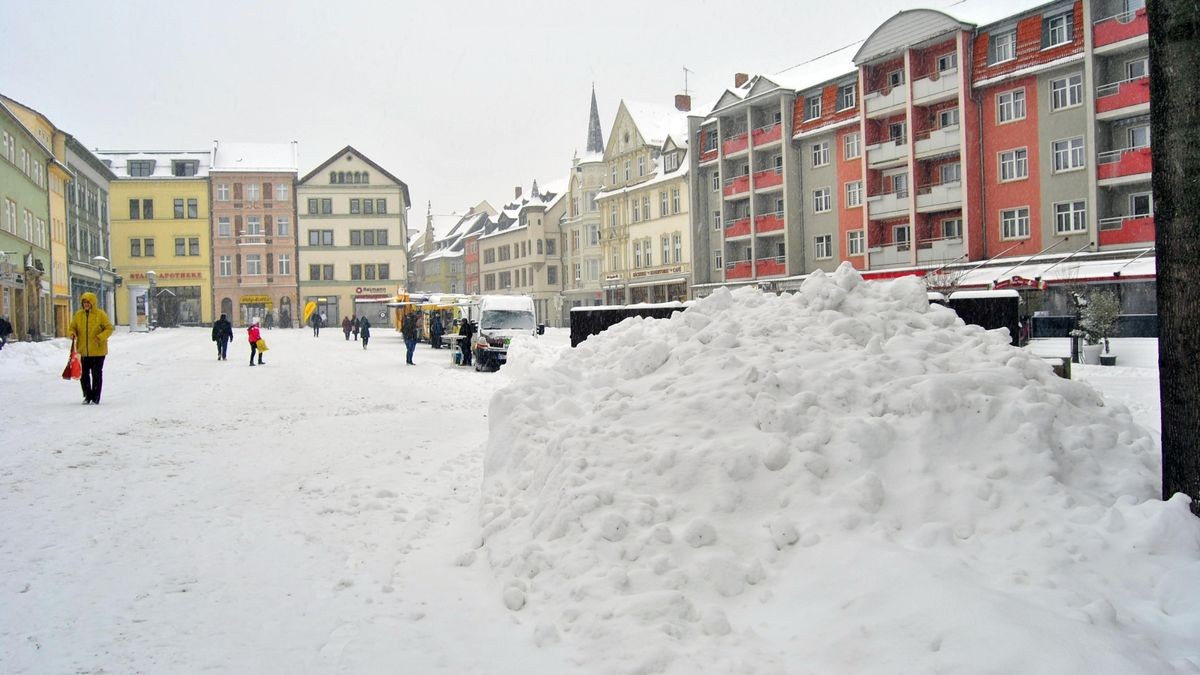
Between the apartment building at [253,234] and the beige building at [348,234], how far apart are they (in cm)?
137

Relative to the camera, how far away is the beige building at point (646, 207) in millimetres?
55594

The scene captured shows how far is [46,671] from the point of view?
3.92 meters

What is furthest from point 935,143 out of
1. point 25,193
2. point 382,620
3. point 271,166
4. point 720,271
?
point 271,166

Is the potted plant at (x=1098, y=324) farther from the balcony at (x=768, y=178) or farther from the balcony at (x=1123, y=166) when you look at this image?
the balcony at (x=768, y=178)

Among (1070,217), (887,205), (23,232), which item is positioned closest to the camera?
(1070,217)

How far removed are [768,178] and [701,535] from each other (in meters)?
44.4

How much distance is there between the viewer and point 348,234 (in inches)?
3219

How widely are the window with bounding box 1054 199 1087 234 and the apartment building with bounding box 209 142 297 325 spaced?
6514 cm

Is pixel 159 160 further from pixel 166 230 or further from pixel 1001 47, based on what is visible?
pixel 1001 47

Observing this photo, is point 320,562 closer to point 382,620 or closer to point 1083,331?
point 382,620

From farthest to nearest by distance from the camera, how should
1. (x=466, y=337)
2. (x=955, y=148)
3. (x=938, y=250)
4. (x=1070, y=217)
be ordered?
(x=938, y=250), (x=955, y=148), (x=1070, y=217), (x=466, y=337)

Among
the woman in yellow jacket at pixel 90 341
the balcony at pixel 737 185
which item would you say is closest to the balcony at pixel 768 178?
the balcony at pixel 737 185

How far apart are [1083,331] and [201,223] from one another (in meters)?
74.9

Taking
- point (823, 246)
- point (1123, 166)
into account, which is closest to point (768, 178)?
point (823, 246)
